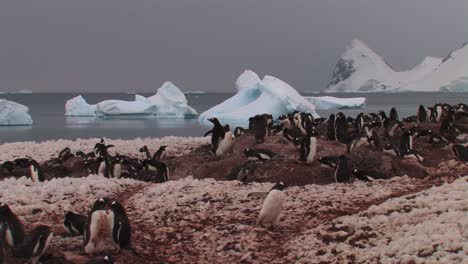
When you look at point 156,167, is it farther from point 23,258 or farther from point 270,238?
point 23,258

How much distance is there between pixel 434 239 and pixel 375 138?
30.7 feet

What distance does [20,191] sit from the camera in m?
10.1

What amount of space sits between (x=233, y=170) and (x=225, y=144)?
338 centimetres

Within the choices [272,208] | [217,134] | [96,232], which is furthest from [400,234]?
[217,134]

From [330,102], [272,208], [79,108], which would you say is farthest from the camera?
[330,102]

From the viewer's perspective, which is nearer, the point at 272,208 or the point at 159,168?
the point at 272,208

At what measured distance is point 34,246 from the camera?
6629 millimetres

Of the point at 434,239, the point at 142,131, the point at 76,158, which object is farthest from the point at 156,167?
the point at 142,131

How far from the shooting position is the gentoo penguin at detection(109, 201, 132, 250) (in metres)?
7.37

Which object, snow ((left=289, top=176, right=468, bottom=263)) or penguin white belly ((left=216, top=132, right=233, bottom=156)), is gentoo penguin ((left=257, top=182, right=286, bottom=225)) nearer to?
snow ((left=289, top=176, right=468, bottom=263))

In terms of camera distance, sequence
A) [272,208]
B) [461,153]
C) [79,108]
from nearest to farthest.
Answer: [272,208] < [461,153] < [79,108]

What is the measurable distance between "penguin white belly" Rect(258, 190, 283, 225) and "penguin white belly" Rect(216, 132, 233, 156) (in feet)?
24.4

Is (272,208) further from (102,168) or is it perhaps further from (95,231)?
(102,168)

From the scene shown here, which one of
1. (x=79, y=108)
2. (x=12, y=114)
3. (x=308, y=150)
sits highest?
(x=308, y=150)
